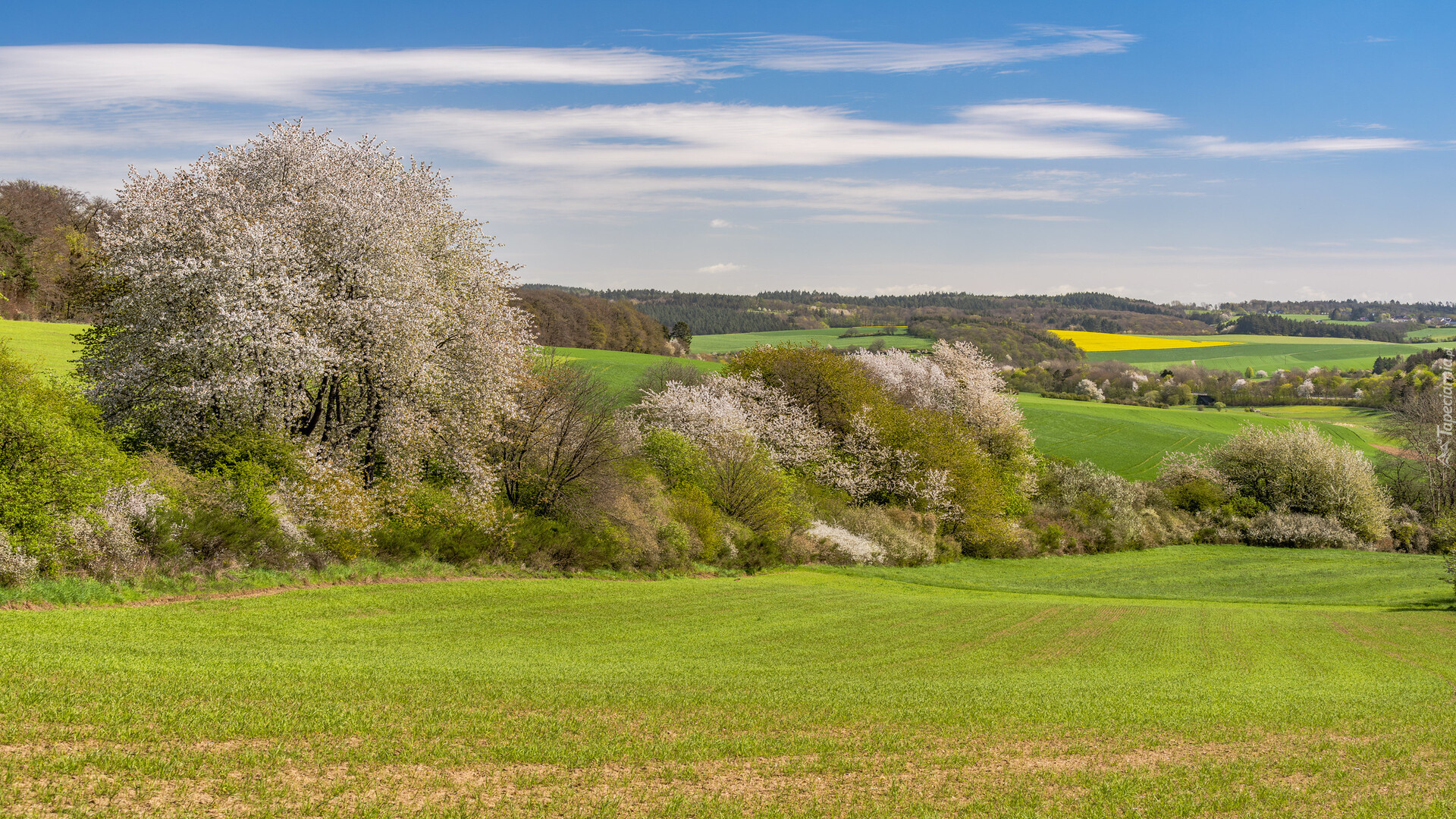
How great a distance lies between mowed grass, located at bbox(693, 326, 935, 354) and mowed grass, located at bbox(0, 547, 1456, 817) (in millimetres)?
89218

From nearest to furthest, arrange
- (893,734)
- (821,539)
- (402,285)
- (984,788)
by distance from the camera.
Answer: (984,788), (893,734), (402,285), (821,539)

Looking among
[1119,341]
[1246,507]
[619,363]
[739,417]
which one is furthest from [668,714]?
[1119,341]

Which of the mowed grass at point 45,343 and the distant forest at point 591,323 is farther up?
the distant forest at point 591,323

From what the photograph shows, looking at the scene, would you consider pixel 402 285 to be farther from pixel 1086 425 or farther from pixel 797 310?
pixel 797 310

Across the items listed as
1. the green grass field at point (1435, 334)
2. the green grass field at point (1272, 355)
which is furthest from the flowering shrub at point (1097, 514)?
the green grass field at point (1435, 334)

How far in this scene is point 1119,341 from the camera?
6142 inches

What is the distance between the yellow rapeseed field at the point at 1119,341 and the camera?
489 ft

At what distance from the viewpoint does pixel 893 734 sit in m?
13.1

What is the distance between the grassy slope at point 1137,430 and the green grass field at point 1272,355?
30.6 meters

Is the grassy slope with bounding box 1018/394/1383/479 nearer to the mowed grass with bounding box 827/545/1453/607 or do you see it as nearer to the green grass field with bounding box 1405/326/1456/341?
the mowed grass with bounding box 827/545/1453/607

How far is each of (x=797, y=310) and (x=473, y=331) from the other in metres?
147

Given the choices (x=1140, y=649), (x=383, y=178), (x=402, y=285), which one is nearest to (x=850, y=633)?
(x=1140, y=649)

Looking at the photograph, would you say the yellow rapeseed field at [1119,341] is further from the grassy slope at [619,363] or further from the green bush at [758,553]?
the green bush at [758,553]

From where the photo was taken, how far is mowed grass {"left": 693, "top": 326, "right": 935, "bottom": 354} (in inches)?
4648
